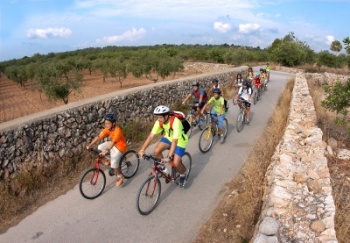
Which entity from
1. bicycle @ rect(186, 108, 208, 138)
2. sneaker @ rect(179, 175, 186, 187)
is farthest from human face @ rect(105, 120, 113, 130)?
bicycle @ rect(186, 108, 208, 138)

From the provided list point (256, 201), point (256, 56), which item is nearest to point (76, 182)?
point (256, 201)

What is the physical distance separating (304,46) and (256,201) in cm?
5473

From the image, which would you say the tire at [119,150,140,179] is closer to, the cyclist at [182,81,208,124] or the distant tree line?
the cyclist at [182,81,208,124]

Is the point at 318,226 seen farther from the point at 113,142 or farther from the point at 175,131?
the point at 113,142

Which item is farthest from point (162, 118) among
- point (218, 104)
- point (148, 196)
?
point (218, 104)

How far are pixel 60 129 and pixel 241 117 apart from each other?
249 inches

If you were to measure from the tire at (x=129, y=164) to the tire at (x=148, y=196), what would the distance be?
3.71ft

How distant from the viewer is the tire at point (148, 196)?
524 centimetres

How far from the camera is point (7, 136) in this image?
5.58 meters

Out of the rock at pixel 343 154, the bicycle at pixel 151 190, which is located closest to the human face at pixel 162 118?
the bicycle at pixel 151 190

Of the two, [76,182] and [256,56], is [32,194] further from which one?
[256,56]

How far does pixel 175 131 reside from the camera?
535cm

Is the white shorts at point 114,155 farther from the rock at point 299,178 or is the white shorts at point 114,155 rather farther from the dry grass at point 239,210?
the rock at point 299,178

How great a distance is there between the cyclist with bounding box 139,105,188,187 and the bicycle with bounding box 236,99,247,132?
491 cm
